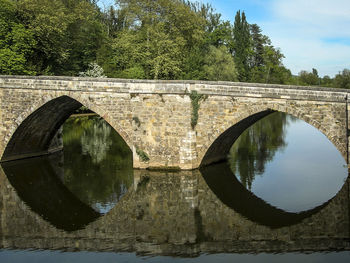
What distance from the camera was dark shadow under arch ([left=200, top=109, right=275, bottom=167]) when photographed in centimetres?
2112

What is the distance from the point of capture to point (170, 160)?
21016 millimetres

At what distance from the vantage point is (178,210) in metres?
15.8

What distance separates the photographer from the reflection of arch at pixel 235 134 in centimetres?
1839

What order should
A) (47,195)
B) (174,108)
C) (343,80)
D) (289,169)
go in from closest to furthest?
(47,195)
(174,108)
(289,169)
(343,80)

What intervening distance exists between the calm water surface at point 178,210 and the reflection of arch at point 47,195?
54mm

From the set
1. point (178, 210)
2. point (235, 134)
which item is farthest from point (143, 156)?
point (178, 210)

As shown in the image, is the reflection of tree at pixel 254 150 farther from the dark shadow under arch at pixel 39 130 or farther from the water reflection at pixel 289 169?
the dark shadow under arch at pixel 39 130

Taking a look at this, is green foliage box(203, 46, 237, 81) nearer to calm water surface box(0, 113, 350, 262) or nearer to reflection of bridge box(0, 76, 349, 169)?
calm water surface box(0, 113, 350, 262)

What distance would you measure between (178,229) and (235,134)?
10596mm

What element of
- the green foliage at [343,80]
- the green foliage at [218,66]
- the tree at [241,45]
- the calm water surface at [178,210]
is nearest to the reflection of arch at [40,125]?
the calm water surface at [178,210]

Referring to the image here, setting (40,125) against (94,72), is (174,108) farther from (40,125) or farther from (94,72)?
(94,72)

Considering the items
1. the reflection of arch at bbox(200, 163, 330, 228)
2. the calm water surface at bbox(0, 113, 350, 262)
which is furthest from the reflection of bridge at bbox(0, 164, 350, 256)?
the reflection of arch at bbox(200, 163, 330, 228)

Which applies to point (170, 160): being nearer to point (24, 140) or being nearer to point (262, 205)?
point (262, 205)

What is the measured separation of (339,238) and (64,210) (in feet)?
37.2
